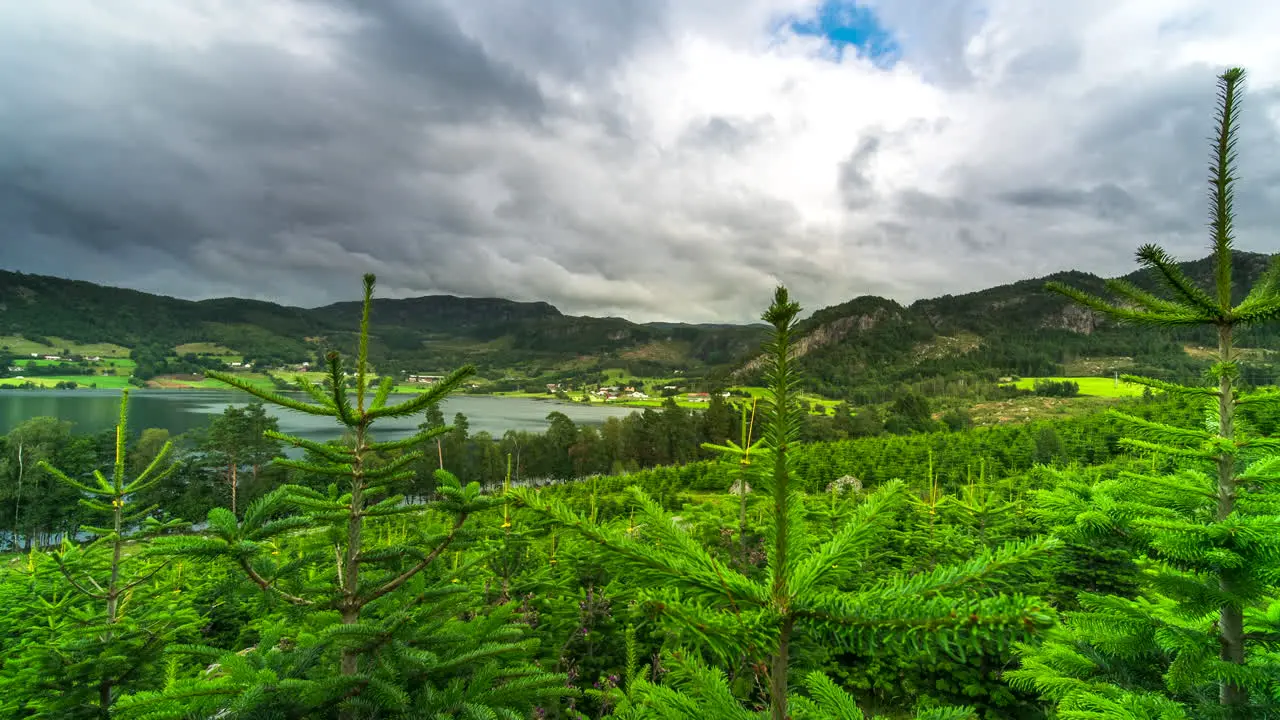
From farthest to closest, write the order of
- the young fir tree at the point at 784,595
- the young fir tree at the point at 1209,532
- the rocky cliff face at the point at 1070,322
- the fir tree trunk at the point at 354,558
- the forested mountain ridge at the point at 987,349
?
the rocky cliff face at the point at 1070,322
the forested mountain ridge at the point at 987,349
the fir tree trunk at the point at 354,558
the young fir tree at the point at 1209,532
the young fir tree at the point at 784,595

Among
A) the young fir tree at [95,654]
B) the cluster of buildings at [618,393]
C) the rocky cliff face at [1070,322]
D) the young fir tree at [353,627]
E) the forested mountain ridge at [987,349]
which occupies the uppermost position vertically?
the rocky cliff face at [1070,322]

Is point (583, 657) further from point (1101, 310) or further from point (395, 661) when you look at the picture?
point (1101, 310)

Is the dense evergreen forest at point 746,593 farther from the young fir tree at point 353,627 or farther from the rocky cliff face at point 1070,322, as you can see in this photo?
the rocky cliff face at point 1070,322

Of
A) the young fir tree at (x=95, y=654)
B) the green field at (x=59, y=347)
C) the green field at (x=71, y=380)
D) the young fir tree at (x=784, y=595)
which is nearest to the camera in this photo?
the young fir tree at (x=784, y=595)

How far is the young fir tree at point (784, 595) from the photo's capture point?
1.11 m

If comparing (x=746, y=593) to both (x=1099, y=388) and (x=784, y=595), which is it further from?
(x=1099, y=388)

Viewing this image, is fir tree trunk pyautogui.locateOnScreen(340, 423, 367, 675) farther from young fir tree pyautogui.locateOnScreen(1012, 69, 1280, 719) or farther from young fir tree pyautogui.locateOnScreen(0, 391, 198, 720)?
young fir tree pyautogui.locateOnScreen(1012, 69, 1280, 719)

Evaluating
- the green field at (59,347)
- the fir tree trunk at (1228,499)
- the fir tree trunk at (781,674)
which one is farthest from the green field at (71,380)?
the fir tree trunk at (1228,499)

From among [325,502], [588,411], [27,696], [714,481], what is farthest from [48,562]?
[588,411]

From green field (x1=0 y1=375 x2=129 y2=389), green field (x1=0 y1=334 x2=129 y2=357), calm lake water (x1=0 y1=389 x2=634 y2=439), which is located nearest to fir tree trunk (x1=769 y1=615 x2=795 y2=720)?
calm lake water (x1=0 y1=389 x2=634 y2=439)

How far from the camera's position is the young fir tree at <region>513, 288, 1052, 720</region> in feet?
3.66

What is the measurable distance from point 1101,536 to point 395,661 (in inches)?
180

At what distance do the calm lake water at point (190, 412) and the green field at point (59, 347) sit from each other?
3914 cm

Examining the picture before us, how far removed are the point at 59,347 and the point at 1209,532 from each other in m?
255
